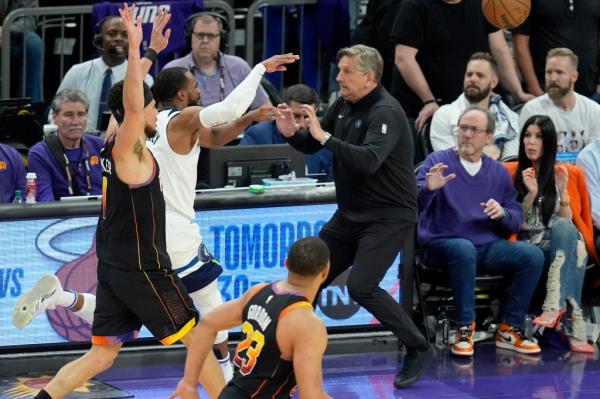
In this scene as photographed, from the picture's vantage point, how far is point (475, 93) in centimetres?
1108

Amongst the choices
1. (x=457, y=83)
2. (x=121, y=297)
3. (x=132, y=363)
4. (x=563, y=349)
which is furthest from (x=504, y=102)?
(x=121, y=297)

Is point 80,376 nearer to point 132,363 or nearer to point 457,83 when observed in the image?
point 132,363

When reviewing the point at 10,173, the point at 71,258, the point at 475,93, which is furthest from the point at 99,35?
the point at 475,93

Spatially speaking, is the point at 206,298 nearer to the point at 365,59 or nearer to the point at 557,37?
the point at 365,59

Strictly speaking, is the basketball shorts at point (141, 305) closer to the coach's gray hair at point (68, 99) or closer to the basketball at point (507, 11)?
the coach's gray hair at point (68, 99)

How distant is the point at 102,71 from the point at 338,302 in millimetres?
3081

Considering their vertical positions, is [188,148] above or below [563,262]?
above

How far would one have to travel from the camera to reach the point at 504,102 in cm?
1211

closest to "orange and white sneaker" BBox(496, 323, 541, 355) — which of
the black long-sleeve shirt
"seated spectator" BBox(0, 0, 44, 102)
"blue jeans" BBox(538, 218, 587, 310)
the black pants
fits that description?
"blue jeans" BBox(538, 218, 587, 310)

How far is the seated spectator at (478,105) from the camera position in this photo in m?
11.0

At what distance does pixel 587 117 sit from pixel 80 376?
5.48m

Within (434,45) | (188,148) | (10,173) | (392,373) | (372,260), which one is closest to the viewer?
(188,148)

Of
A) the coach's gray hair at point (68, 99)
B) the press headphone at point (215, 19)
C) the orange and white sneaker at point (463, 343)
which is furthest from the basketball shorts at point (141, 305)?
the press headphone at point (215, 19)

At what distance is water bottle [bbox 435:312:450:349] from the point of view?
32.8 ft
